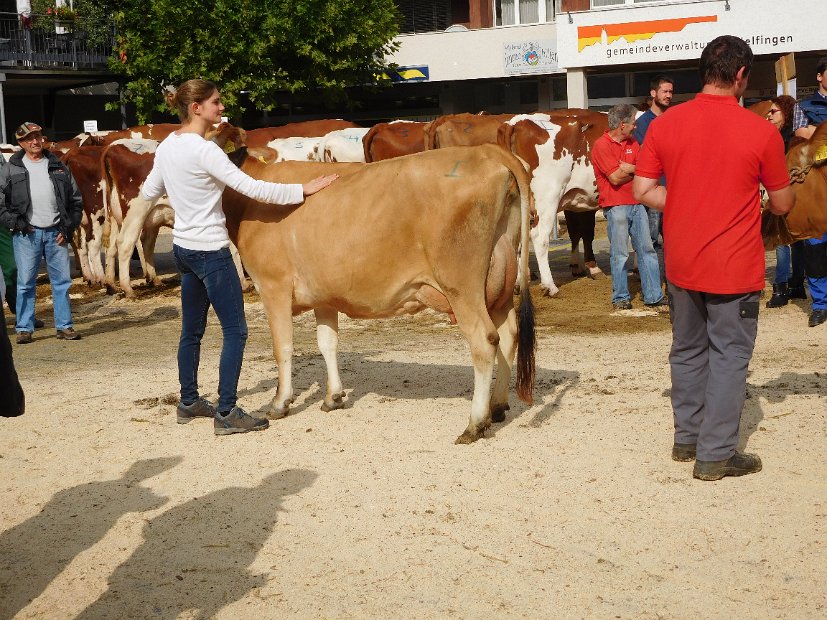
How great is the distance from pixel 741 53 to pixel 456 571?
299 cm

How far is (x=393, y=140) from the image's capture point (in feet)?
51.8

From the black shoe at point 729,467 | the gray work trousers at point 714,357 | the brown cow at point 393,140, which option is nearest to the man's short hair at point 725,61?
the gray work trousers at point 714,357

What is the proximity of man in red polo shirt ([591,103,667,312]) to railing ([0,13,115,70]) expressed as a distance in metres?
24.0

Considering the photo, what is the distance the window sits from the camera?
1348 inches

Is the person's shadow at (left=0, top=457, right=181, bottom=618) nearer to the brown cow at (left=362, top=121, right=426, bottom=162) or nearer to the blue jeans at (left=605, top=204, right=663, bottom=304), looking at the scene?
the blue jeans at (left=605, top=204, right=663, bottom=304)

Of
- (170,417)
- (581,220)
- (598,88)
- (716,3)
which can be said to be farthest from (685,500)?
(598,88)

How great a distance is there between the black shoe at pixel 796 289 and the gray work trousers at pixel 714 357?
5.80 m

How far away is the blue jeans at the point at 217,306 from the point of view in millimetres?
7207

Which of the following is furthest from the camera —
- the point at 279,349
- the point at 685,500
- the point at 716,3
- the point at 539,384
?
the point at 716,3

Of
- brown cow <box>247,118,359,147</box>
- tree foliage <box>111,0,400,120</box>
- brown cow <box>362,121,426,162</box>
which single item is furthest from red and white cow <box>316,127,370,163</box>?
tree foliage <box>111,0,400,120</box>

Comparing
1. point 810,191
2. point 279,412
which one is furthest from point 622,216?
point 279,412

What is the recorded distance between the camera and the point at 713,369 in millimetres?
5793

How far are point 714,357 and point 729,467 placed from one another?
2.00 ft

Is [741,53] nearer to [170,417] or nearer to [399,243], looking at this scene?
[399,243]
